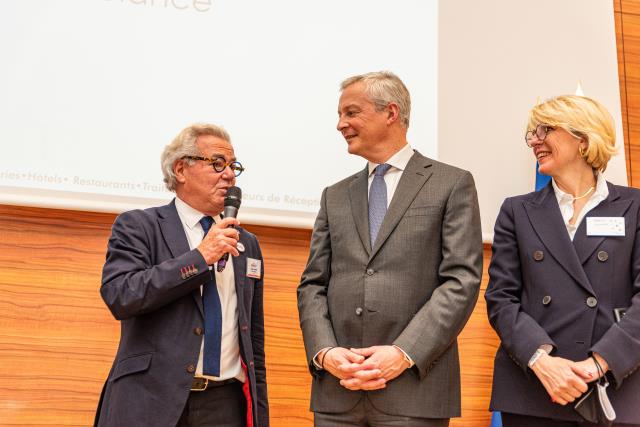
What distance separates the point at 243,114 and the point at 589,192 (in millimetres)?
1594

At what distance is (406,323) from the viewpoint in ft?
6.98

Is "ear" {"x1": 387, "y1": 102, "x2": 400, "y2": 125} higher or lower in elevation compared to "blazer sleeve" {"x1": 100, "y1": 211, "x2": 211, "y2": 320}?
higher

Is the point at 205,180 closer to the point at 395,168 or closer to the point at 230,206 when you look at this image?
the point at 230,206

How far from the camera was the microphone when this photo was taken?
2.20 m

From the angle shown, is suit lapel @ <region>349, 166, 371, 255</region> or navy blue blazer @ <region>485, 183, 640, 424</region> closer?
navy blue blazer @ <region>485, 183, 640, 424</region>

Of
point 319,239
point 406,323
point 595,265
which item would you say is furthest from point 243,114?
point 595,265

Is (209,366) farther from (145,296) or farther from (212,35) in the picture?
(212,35)

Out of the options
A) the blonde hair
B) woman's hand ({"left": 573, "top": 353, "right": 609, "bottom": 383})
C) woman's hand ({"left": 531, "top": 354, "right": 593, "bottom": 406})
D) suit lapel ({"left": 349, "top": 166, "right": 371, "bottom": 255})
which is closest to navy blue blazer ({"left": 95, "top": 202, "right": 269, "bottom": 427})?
suit lapel ({"left": 349, "top": 166, "right": 371, "bottom": 255})

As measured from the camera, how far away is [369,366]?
78.6 inches

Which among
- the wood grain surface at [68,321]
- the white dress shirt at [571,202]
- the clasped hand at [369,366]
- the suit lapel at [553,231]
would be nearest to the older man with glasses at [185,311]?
the clasped hand at [369,366]

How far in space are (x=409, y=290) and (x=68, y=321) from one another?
1.65 metres

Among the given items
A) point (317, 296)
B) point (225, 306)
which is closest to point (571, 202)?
point (317, 296)

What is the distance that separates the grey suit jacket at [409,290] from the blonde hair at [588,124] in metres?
0.47

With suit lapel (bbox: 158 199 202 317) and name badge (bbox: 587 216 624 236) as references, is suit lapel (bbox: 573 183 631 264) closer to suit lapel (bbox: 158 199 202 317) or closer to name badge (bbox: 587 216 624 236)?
name badge (bbox: 587 216 624 236)
